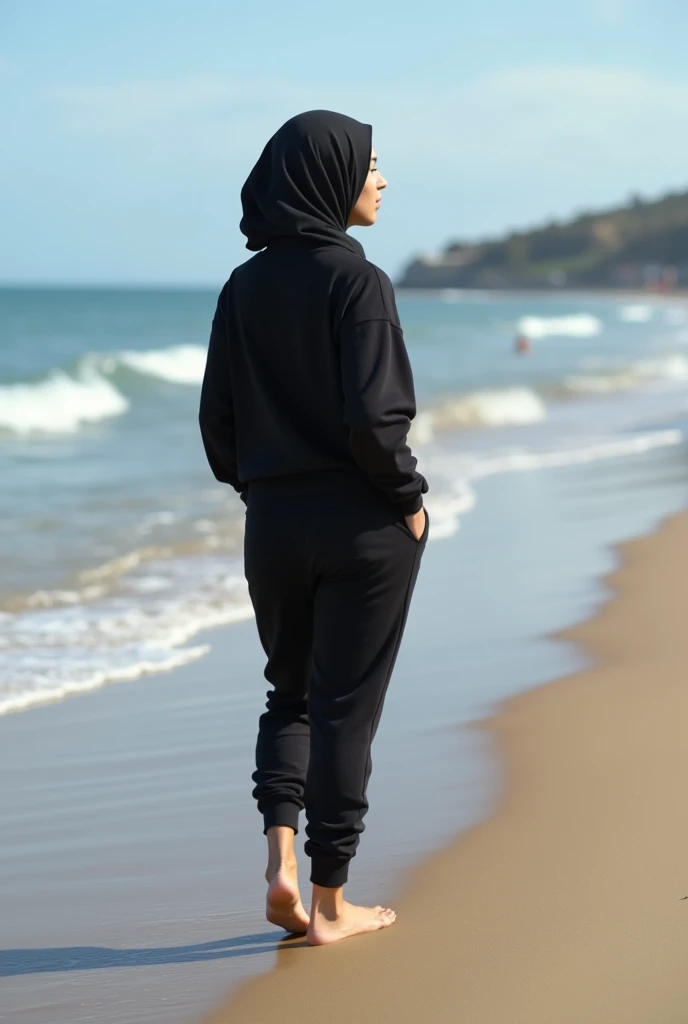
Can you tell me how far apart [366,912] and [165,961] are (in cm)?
44

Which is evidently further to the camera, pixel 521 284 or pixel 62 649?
pixel 521 284

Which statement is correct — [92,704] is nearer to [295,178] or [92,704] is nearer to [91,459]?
[295,178]

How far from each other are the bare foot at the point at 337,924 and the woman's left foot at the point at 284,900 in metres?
0.04

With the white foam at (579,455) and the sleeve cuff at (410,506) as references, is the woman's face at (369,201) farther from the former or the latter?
the white foam at (579,455)

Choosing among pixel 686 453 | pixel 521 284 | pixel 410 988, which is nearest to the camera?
pixel 410 988

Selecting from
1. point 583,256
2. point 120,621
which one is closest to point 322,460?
point 120,621

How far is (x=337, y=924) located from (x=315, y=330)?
1.25 m

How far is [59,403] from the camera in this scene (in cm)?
1852

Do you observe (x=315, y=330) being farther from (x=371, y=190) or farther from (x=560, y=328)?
(x=560, y=328)

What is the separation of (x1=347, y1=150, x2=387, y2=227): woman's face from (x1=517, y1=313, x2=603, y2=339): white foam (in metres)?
48.3

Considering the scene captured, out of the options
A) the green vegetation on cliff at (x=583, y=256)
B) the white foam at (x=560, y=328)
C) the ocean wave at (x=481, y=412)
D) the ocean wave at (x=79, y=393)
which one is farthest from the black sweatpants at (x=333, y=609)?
the green vegetation on cliff at (x=583, y=256)

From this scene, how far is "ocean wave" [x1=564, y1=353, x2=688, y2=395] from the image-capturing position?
21828mm

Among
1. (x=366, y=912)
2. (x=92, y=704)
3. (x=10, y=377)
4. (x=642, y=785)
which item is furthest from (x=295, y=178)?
(x=10, y=377)

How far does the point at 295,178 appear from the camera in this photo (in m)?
2.57
